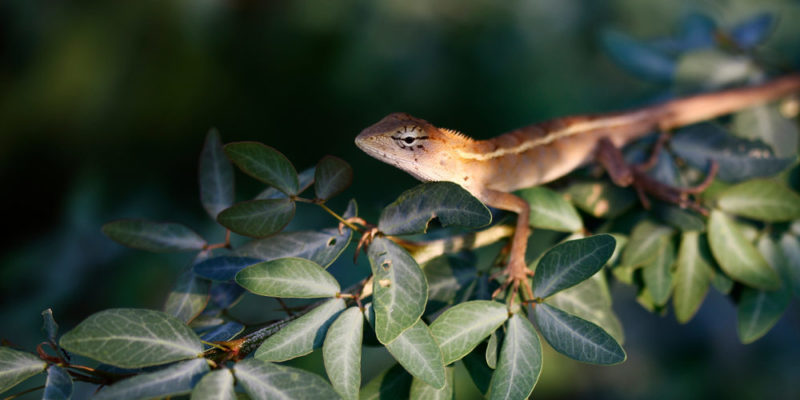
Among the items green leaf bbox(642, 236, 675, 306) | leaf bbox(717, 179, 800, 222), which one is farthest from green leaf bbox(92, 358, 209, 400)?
leaf bbox(717, 179, 800, 222)

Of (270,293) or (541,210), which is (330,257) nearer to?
(270,293)

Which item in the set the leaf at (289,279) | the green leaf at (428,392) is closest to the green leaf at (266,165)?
the leaf at (289,279)

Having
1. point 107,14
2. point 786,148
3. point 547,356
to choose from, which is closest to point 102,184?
point 107,14

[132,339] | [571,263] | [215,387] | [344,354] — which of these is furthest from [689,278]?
[132,339]

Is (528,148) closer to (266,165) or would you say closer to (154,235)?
(266,165)

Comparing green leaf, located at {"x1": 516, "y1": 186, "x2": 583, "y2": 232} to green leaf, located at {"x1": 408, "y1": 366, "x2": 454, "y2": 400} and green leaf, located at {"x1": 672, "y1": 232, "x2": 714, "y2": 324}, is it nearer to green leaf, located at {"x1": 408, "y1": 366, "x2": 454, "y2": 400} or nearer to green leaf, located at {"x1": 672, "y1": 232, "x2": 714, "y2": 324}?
green leaf, located at {"x1": 672, "y1": 232, "x2": 714, "y2": 324}

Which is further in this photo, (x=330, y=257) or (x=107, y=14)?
(x=107, y=14)

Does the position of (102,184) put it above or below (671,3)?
below

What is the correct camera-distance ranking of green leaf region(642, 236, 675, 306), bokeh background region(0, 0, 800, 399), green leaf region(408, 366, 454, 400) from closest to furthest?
1. green leaf region(408, 366, 454, 400)
2. green leaf region(642, 236, 675, 306)
3. bokeh background region(0, 0, 800, 399)
